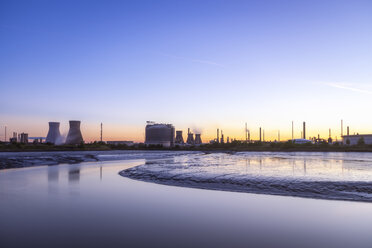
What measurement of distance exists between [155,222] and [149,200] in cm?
182

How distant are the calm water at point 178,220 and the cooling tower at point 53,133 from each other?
297 feet

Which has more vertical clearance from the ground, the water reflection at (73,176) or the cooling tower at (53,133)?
the cooling tower at (53,133)

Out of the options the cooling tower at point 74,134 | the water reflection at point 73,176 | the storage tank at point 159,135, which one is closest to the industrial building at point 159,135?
the storage tank at point 159,135

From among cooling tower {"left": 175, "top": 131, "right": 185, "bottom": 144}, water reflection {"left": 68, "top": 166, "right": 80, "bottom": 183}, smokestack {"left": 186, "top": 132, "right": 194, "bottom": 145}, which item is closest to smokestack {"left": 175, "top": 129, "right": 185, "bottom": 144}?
cooling tower {"left": 175, "top": 131, "right": 185, "bottom": 144}

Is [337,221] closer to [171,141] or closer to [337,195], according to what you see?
[337,195]

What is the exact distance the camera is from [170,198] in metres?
6.27

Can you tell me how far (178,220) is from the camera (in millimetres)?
4414

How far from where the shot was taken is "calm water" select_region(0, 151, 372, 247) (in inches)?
135

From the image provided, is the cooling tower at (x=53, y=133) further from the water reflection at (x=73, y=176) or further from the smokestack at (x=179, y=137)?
the water reflection at (x=73, y=176)

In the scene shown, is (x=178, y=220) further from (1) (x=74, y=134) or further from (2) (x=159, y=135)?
(2) (x=159, y=135)

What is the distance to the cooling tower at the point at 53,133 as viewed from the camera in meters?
88.3

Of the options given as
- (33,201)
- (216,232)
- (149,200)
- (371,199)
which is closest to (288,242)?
(216,232)

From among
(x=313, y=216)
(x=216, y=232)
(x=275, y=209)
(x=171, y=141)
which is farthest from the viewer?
(x=171, y=141)

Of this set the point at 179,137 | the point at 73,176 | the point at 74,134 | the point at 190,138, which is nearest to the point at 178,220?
the point at 73,176
